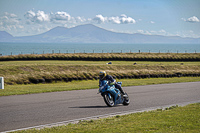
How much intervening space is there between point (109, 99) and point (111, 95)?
8.7 inches

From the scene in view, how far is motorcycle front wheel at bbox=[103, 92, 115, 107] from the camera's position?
14555 mm

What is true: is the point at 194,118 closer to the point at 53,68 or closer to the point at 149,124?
the point at 149,124

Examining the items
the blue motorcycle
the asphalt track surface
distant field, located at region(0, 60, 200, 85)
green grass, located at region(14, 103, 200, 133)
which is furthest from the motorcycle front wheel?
distant field, located at region(0, 60, 200, 85)

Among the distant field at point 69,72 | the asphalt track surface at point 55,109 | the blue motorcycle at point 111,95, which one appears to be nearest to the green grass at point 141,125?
the asphalt track surface at point 55,109

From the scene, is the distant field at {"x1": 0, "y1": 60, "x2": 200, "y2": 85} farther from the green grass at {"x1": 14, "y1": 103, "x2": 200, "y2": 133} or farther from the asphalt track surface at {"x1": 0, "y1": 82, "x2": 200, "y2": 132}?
the green grass at {"x1": 14, "y1": 103, "x2": 200, "y2": 133}


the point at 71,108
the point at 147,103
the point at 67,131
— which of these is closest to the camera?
the point at 67,131

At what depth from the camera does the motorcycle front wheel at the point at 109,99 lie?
14555mm

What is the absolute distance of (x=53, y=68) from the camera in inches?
1375

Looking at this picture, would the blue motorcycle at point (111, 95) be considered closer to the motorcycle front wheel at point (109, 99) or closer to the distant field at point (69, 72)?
the motorcycle front wheel at point (109, 99)

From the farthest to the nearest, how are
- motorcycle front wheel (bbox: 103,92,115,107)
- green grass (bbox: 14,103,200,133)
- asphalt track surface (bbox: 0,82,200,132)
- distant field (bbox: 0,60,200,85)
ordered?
distant field (bbox: 0,60,200,85)
motorcycle front wheel (bbox: 103,92,115,107)
asphalt track surface (bbox: 0,82,200,132)
green grass (bbox: 14,103,200,133)

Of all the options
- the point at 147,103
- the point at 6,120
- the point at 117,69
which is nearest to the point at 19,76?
the point at 117,69

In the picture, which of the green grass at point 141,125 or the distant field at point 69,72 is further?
the distant field at point 69,72

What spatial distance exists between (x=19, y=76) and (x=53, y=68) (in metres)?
5.74

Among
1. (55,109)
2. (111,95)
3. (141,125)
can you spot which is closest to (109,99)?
(111,95)
